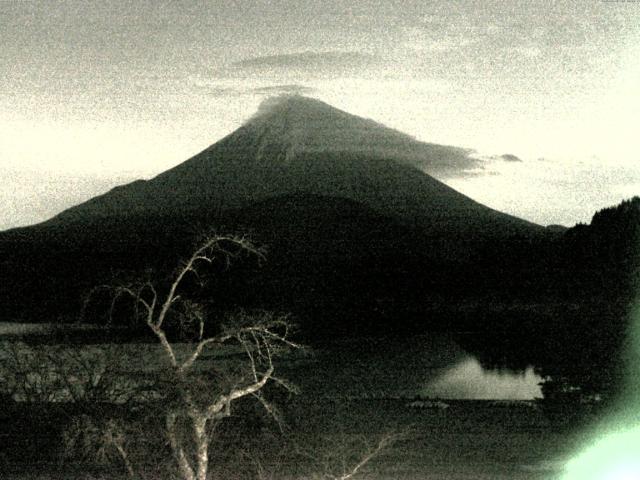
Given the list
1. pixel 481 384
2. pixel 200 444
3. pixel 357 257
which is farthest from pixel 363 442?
pixel 357 257

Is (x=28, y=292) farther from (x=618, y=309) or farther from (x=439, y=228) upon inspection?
(x=439, y=228)

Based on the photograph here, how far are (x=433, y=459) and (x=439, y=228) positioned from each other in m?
114

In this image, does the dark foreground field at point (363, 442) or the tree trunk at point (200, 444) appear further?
the dark foreground field at point (363, 442)

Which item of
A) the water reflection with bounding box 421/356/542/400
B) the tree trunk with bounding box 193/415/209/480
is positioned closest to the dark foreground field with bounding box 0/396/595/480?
the tree trunk with bounding box 193/415/209/480

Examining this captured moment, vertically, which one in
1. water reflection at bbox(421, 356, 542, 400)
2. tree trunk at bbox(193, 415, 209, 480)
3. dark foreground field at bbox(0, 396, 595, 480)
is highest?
tree trunk at bbox(193, 415, 209, 480)

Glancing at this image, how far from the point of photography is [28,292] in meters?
64.2

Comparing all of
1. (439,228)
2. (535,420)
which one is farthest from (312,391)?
(439,228)

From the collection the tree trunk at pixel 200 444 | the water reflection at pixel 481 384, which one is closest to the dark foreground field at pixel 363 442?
the tree trunk at pixel 200 444

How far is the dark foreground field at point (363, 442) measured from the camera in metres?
10.5

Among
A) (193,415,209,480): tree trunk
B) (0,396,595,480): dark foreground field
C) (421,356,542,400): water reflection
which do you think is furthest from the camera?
(421,356,542,400): water reflection

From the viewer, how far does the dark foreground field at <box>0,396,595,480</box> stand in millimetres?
10531

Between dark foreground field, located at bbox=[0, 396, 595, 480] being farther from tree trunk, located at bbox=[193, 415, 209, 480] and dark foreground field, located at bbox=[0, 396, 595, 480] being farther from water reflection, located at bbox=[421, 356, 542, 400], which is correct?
water reflection, located at bbox=[421, 356, 542, 400]

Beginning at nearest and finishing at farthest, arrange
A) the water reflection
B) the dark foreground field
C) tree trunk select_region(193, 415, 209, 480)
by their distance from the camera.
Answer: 1. tree trunk select_region(193, 415, 209, 480)
2. the dark foreground field
3. the water reflection

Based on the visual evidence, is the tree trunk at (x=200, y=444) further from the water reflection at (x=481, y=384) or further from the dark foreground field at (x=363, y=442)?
the water reflection at (x=481, y=384)
